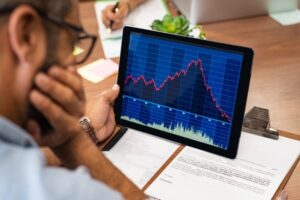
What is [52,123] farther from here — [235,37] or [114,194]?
[235,37]

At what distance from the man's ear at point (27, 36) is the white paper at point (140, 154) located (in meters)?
0.44

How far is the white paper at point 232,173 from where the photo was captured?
3.05 feet

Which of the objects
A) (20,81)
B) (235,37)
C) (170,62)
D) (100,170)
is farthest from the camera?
(235,37)

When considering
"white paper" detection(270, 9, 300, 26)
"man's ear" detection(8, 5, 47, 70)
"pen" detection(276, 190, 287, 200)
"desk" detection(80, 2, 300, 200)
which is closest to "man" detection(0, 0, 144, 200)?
"man's ear" detection(8, 5, 47, 70)

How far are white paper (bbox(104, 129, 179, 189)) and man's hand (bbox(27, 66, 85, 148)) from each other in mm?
204

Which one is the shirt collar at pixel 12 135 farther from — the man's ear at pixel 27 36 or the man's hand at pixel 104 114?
the man's hand at pixel 104 114

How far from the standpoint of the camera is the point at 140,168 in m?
1.00

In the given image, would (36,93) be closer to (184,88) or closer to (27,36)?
(27,36)

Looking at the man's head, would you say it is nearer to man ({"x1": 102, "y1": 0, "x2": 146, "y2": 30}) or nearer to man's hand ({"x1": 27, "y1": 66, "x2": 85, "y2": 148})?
man's hand ({"x1": 27, "y1": 66, "x2": 85, "y2": 148})

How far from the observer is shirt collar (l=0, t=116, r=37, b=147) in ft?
1.90

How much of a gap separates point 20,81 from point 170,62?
491mm

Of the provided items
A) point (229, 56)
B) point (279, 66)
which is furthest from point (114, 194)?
point (279, 66)

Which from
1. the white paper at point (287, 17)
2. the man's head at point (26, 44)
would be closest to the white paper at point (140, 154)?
the man's head at point (26, 44)

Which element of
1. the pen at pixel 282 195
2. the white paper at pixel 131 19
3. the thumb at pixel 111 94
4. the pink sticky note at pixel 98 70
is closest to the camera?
the pen at pixel 282 195
